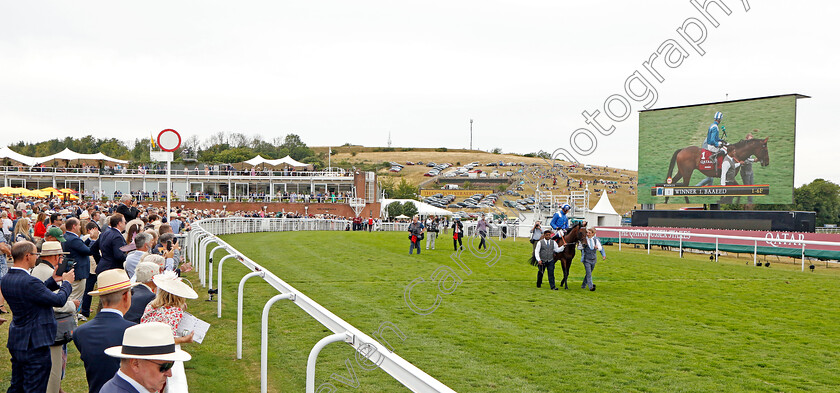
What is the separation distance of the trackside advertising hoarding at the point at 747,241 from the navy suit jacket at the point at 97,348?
17.4 meters

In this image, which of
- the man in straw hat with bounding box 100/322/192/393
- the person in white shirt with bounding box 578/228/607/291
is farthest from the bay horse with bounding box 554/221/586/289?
the man in straw hat with bounding box 100/322/192/393

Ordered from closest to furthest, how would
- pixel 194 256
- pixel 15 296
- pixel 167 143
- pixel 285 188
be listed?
1. pixel 15 296
2. pixel 167 143
3. pixel 194 256
4. pixel 285 188

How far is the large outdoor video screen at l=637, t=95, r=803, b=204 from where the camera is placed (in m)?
25.6

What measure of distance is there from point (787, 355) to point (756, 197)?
22353 mm

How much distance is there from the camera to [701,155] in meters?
27.9

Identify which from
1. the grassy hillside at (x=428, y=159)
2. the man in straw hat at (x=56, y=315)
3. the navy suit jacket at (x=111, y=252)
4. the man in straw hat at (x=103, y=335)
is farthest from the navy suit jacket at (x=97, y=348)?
the grassy hillside at (x=428, y=159)

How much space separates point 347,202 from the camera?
161 feet

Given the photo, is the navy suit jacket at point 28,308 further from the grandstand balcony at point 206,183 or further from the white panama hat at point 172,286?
the grandstand balcony at point 206,183

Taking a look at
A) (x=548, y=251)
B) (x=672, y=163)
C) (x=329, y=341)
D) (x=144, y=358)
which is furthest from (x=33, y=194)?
(x=144, y=358)

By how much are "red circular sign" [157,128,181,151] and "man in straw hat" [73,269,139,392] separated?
8137 mm

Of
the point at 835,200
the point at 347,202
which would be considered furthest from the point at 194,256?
the point at 835,200

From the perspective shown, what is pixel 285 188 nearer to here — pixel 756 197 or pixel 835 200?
pixel 756 197

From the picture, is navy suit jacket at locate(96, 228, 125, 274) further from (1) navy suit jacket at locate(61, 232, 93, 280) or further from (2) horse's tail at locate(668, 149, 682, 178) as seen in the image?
(2) horse's tail at locate(668, 149, 682, 178)

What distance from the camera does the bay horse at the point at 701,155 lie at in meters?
26.0
